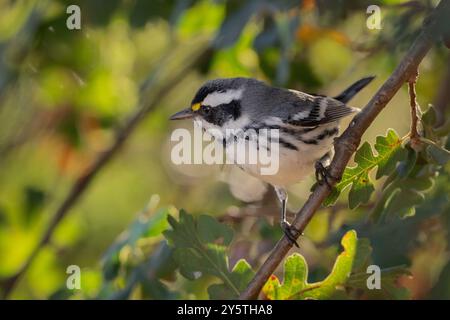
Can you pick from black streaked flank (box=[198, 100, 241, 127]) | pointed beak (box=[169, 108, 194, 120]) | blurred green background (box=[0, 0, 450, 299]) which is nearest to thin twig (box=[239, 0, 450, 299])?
blurred green background (box=[0, 0, 450, 299])

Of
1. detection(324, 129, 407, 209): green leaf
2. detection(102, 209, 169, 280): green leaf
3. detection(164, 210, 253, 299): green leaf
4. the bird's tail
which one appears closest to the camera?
detection(324, 129, 407, 209): green leaf

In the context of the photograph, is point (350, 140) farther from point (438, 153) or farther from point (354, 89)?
point (354, 89)

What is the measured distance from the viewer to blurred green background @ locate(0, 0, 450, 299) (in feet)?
9.98

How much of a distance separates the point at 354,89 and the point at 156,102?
1.18m

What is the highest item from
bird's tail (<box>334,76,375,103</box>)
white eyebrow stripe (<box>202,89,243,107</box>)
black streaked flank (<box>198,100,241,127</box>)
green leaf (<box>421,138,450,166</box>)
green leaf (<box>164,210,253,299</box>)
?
bird's tail (<box>334,76,375,103</box>)

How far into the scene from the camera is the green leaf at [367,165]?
7.56 feet

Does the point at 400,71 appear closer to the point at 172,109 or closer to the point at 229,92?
the point at 229,92

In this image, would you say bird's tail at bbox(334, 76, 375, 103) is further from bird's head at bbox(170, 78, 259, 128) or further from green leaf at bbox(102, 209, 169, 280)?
green leaf at bbox(102, 209, 169, 280)

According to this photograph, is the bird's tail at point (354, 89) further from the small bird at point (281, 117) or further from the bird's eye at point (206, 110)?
the bird's eye at point (206, 110)

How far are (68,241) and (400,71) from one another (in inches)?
91.5

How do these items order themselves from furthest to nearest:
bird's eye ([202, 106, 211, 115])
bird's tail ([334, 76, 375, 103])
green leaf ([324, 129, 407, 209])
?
1. bird's tail ([334, 76, 375, 103])
2. bird's eye ([202, 106, 211, 115])
3. green leaf ([324, 129, 407, 209])

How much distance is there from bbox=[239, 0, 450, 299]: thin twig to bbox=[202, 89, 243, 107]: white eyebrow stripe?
2.86 ft

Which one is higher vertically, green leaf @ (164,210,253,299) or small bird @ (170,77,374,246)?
small bird @ (170,77,374,246)

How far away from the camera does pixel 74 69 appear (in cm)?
407
